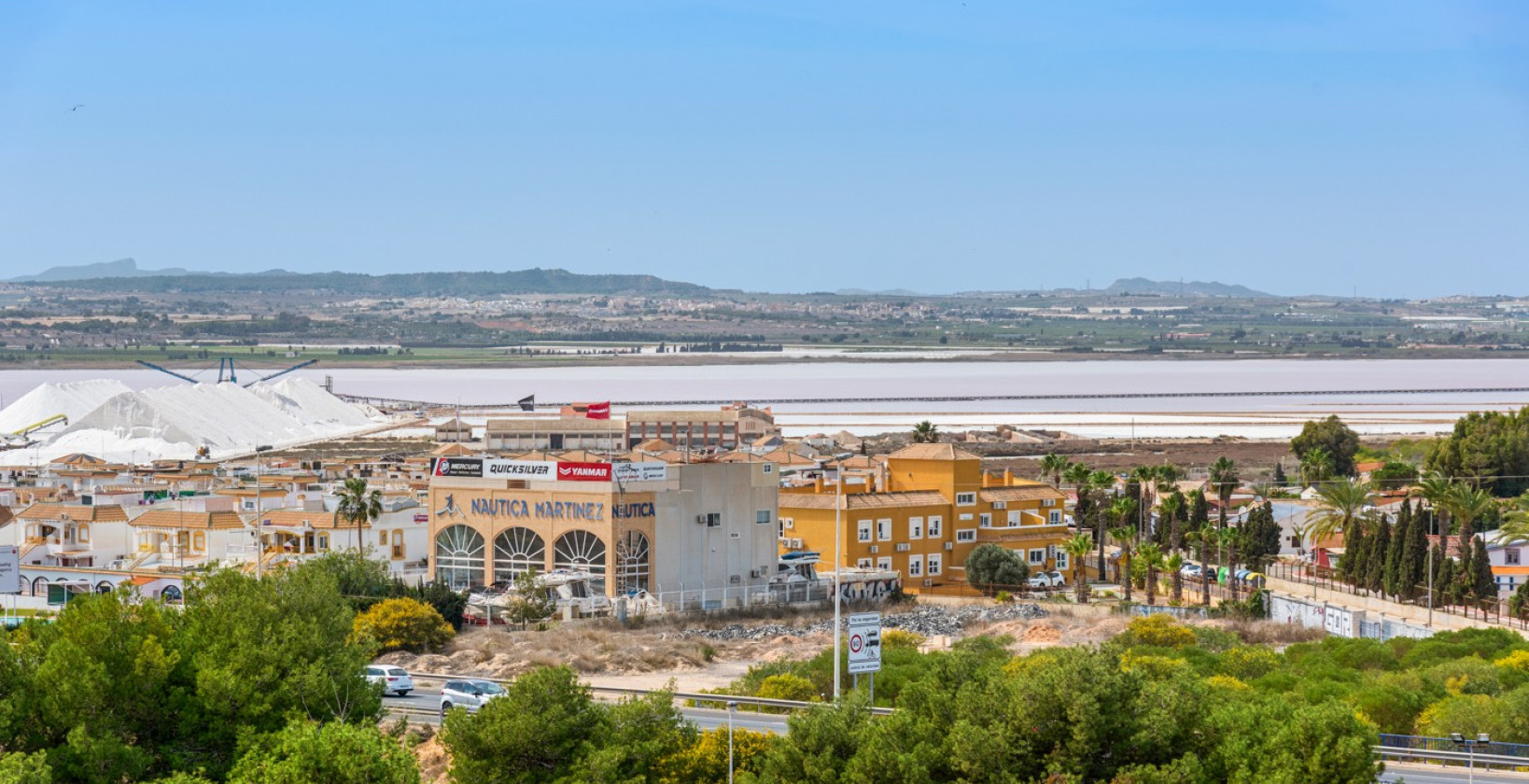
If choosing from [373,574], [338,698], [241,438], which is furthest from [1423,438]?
[338,698]

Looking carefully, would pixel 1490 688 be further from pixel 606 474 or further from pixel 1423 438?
pixel 1423 438

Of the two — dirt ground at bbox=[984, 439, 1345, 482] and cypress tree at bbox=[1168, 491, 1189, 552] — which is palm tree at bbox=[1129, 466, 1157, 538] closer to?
cypress tree at bbox=[1168, 491, 1189, 552]

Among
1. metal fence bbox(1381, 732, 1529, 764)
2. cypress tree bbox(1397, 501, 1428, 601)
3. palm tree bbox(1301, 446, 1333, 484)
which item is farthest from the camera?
palm tree bbox(1301, 446, 1333, 484)

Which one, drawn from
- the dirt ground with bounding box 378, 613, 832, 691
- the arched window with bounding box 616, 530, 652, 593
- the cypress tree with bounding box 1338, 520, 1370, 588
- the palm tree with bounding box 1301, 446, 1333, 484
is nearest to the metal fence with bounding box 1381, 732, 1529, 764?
the dirt ground with bounding box 378, 613, 832, 691

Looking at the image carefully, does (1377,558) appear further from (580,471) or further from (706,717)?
(706,717)

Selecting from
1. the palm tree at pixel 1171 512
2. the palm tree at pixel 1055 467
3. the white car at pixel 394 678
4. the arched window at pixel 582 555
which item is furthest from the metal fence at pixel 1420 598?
the white car at pixel 394 678
